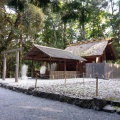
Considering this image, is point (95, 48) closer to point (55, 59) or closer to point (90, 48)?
point (90, 48)

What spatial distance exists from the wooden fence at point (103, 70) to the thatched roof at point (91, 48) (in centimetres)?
198

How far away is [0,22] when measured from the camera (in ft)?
66.8

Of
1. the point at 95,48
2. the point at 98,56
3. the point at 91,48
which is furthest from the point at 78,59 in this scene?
the point at 91,48

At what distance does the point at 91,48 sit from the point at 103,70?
5.32 metres

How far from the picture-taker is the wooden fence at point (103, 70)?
61.7ft

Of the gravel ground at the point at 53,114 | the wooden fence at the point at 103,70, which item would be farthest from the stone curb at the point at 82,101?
the wooden fence at the point at 103,70

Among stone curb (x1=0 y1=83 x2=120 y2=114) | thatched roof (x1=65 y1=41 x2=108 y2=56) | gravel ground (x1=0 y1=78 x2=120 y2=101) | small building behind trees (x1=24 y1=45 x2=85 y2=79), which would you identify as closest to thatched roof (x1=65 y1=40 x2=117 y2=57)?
thatched roof (x1=65 y1=41 x2=108 y2=56)

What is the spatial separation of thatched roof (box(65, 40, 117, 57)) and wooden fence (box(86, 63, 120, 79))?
1979 millimetres

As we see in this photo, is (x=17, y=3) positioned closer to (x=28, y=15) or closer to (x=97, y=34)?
(x=28, y=15)

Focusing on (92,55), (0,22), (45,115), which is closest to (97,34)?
(92,55)

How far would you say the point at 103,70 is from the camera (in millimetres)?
18969

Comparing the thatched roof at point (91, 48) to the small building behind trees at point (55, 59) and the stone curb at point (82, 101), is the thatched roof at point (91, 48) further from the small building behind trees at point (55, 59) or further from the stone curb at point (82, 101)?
the stone curb at point (82, 101)

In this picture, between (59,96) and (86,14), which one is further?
(59,96)

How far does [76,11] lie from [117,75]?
1827 centimetres
